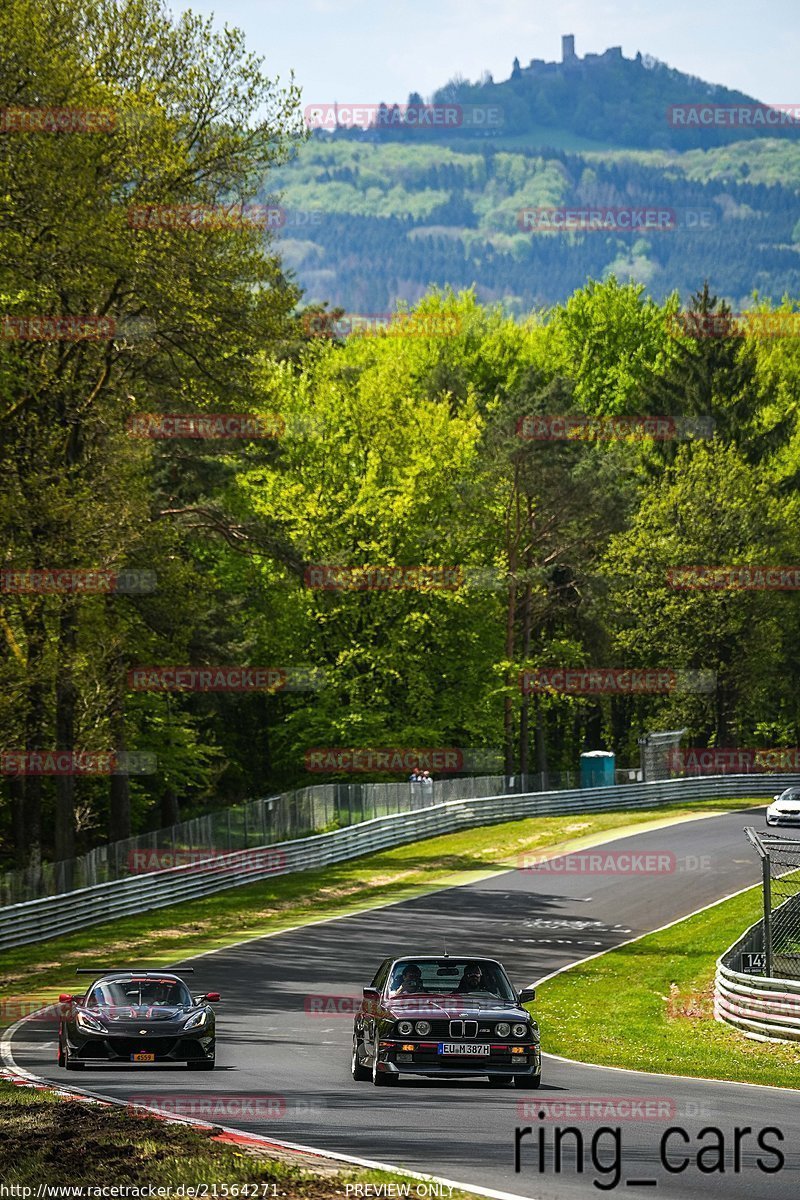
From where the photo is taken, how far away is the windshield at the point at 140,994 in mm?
18172

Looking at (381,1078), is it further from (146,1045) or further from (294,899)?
(294,899)

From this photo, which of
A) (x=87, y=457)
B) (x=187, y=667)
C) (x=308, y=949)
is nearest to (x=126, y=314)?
(x=87, y=457)

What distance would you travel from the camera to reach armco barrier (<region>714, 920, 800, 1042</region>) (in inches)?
838

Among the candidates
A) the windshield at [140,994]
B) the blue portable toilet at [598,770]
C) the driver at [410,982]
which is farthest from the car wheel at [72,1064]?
the blue portable toilet at [598,770]

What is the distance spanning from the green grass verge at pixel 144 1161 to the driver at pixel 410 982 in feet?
15.9

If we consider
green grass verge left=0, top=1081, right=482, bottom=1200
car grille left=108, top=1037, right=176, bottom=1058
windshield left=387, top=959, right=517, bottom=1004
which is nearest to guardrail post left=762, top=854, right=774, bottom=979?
windshield left=387, top=959, right=517, bottom=1004

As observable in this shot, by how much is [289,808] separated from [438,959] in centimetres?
3100

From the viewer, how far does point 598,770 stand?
208ft

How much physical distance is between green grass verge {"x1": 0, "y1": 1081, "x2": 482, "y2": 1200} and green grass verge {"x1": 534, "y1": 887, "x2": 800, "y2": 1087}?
830 cm

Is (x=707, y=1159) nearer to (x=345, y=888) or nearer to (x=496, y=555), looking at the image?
(x=345, y=888)

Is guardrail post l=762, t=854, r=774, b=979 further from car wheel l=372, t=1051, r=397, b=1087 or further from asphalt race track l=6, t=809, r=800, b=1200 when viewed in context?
car wheel l=372, t=1051, r=397, b=1087

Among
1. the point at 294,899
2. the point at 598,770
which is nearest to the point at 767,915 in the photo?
the point at 294,899

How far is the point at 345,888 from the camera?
144 ft

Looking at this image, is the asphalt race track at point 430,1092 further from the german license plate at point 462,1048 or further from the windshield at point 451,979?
the windshield at point 451,979
